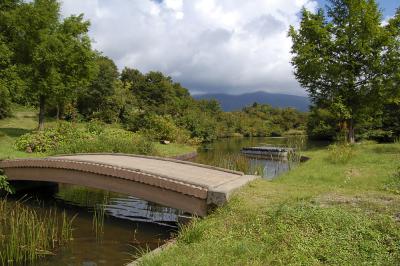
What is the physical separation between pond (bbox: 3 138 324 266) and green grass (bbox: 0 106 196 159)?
4.26 metres

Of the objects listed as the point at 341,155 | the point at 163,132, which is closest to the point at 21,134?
the point at 163,132

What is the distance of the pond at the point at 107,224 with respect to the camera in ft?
30.3

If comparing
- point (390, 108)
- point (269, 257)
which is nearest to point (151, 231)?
point (269, 257)

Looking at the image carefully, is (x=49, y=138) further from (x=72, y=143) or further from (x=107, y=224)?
(x=107, y=224)

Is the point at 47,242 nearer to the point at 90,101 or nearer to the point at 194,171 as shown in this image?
the point at 194,171

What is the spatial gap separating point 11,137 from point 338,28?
20.7 meters

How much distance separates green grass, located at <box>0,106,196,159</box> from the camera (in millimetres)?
20250

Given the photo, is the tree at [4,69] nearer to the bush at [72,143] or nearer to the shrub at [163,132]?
the bush at [72,143]

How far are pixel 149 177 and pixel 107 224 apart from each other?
Answer: 85.2 inches

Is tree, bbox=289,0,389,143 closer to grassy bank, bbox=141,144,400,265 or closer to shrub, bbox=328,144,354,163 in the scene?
shrub, bbox=328,144,354,163

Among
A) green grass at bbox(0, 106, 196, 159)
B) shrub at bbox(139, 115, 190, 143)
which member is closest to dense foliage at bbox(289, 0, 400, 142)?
green grass at bbox(0, 106, 196, 159)

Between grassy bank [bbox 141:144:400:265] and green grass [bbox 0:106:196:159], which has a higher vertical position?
green grass [bbox 0:106:196:159]

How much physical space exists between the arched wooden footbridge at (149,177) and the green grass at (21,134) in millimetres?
4075

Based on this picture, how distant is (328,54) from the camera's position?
2423cm
